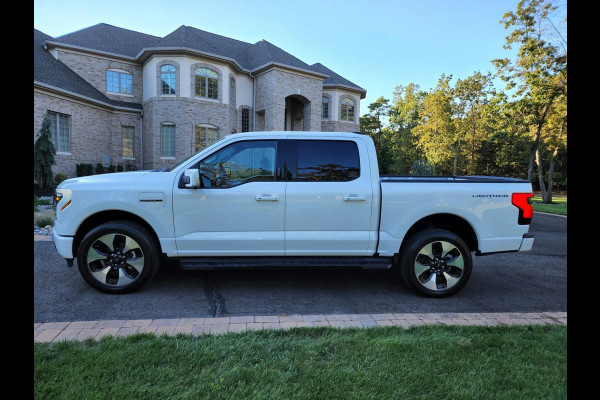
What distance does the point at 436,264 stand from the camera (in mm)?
4391

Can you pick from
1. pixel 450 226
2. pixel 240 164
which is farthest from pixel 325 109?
pixel 240 164

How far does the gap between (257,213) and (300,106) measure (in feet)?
79.8

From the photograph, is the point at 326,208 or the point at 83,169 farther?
the point at 83,169

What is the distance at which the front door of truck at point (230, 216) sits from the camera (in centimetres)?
421

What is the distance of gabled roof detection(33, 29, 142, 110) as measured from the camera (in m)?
18.0

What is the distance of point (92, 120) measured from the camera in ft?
67.7

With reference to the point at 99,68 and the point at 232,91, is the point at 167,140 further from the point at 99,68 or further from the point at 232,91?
the point at 99,68

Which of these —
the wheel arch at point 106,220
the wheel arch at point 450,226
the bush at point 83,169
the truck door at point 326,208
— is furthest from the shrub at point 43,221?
the bush at point 83,169

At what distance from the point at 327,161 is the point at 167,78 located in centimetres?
2002

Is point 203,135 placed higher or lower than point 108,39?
lower

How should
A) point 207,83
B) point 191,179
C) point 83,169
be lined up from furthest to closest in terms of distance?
point 207,83 → point 83,169 → point 191,179

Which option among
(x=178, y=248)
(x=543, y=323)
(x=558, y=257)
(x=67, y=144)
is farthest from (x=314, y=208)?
(x=67, y=144)

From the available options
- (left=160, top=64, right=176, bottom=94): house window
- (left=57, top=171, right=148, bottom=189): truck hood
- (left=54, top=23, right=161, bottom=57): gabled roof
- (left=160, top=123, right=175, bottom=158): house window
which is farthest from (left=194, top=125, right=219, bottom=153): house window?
(left=57, top=171, right=148, bottom=189): truck hood

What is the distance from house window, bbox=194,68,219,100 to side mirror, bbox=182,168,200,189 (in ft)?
62.8
